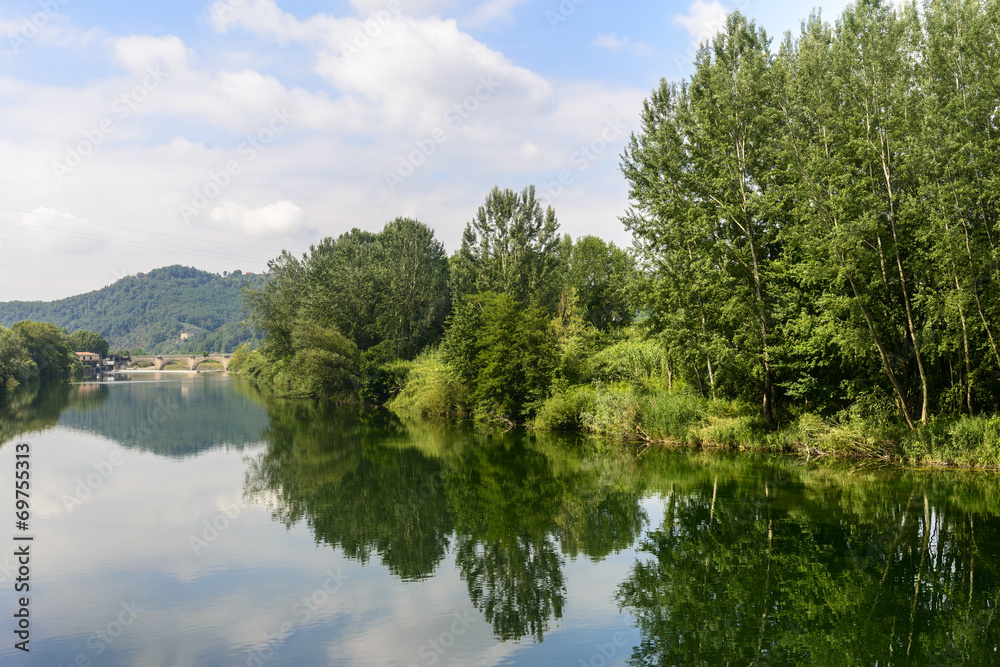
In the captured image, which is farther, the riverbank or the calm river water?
the riverbank

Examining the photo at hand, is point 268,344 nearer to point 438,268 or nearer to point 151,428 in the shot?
point 438,268

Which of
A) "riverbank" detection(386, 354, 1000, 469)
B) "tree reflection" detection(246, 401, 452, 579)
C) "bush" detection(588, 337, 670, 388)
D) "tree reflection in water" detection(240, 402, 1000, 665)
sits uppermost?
"bush" detection(588, 337, 670, 388)

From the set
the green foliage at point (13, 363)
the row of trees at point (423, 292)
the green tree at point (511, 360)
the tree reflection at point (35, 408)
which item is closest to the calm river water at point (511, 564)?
the green tree at point (511, 360)

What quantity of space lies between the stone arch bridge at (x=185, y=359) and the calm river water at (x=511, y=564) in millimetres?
126819

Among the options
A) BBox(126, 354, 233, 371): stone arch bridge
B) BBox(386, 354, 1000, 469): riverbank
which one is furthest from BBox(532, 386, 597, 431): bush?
BBox(126, 354, 233, 371): stone arch bridge

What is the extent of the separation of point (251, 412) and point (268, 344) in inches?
883

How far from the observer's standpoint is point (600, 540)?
1410 centimetres

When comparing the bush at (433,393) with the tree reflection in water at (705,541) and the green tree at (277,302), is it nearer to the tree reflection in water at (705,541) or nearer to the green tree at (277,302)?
the tree reflection in water at (705,541)

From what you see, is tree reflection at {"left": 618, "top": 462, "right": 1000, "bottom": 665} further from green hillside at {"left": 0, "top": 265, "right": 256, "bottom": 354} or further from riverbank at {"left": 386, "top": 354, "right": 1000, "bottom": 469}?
green hillside at {"left": 0, "top": 265, "right": 256, "bottom": 354}

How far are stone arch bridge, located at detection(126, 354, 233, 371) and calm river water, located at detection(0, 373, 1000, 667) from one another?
12682 cm

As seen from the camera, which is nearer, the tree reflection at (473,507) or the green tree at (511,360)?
the tree reflection at (473,507)

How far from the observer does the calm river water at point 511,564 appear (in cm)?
898

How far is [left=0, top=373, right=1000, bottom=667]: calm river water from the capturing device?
29.5 feet

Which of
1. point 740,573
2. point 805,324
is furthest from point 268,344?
point 740,573
